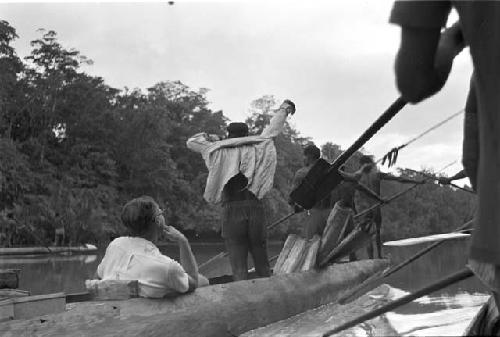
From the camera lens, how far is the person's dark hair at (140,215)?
3.57m

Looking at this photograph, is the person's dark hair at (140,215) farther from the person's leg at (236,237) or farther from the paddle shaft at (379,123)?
the person's leg at (236,237)

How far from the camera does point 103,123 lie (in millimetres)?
36438

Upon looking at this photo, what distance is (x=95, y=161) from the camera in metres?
35.1

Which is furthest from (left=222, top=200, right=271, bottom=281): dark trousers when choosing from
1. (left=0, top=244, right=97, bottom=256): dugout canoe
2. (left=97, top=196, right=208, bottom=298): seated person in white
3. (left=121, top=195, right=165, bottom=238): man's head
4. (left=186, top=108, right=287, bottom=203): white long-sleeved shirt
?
(left=0, top=244, right=97, bottom=256): dugout canoe

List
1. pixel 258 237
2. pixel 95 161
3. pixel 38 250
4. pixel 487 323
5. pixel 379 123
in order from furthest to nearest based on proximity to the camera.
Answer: pixel 95 161 < pixel 38 250 < pixel 258 237 < pixel 379 123 < pixel 487 323

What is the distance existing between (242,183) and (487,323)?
4364 mm

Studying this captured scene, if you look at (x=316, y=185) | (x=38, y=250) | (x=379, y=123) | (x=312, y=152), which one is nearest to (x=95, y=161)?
(x=38, y=250)

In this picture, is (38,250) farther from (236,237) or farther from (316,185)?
(316,185)

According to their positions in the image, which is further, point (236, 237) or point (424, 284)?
point (424, 284)

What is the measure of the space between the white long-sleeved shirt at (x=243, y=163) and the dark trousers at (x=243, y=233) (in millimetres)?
147

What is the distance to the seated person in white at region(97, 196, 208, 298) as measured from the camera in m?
3.47

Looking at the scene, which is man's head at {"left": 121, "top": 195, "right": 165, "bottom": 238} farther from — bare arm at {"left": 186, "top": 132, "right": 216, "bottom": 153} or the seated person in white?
bare arm at {"left": 186, "top": 132, "right": 216, "bottom": 153}

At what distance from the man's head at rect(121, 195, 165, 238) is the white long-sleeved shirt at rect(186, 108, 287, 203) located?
1.84 meters

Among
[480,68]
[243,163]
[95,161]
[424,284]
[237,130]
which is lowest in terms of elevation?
[424,284]
